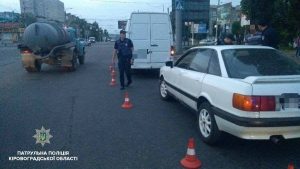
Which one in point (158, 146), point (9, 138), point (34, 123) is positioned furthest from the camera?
point (34, 123)

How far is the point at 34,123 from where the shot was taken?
5.41m

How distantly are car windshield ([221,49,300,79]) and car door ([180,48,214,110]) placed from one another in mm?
472

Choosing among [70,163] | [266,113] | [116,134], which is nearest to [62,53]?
[116,134]

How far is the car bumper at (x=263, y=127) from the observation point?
11.6 ft

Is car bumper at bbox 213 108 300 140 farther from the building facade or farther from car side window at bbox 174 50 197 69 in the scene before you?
the building facade

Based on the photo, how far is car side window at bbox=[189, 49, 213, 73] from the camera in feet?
15.8

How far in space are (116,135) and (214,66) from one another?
1998mm

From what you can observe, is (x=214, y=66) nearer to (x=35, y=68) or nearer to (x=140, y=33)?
(x=140, y=33)

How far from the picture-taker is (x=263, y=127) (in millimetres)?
3557

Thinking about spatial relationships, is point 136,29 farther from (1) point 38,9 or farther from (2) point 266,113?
(1) point 38,9

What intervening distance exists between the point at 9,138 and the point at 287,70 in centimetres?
457

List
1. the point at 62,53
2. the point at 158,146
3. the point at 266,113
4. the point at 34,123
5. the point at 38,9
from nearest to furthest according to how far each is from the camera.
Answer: the point at 266,113, the point at 158,146, the point at 34,123, the point at 62,53, the point at 38,9

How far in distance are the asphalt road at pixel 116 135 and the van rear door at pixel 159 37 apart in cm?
300

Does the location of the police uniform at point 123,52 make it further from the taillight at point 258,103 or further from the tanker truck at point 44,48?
the taillight at point 258,103
